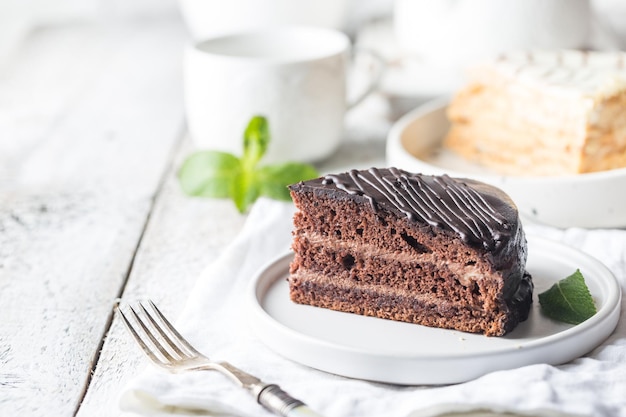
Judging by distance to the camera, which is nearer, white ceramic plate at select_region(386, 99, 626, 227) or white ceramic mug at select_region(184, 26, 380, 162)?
white ceramic plate at select_region(386, 99, 626, 227)

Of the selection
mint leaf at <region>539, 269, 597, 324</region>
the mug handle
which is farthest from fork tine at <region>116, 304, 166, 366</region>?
the mug handle

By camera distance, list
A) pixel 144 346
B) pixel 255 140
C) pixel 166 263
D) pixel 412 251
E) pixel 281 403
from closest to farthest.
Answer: pixel 281 403 < pixel 144 346 < pixel 412 251 < pixel 166 263 < pixel 255 140

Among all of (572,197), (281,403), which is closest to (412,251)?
(281,403)

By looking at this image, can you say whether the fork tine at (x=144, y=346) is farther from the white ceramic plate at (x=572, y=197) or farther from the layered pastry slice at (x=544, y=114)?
the layered pastry slice at (x=544, y=114)

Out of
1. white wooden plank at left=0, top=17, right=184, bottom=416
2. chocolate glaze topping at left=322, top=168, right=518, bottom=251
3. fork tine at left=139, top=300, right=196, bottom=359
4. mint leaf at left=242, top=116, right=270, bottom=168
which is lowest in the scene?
→ white wooden plank at left=0, top=17, right=184, bottom=416

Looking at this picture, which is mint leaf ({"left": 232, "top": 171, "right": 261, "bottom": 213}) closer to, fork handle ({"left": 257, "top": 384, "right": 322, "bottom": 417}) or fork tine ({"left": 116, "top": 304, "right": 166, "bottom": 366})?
fork tine ({"left": 116, "top": 304, "right": 166, "bottom": 366})

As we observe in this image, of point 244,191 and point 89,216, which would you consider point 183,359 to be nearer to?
point 244,191
